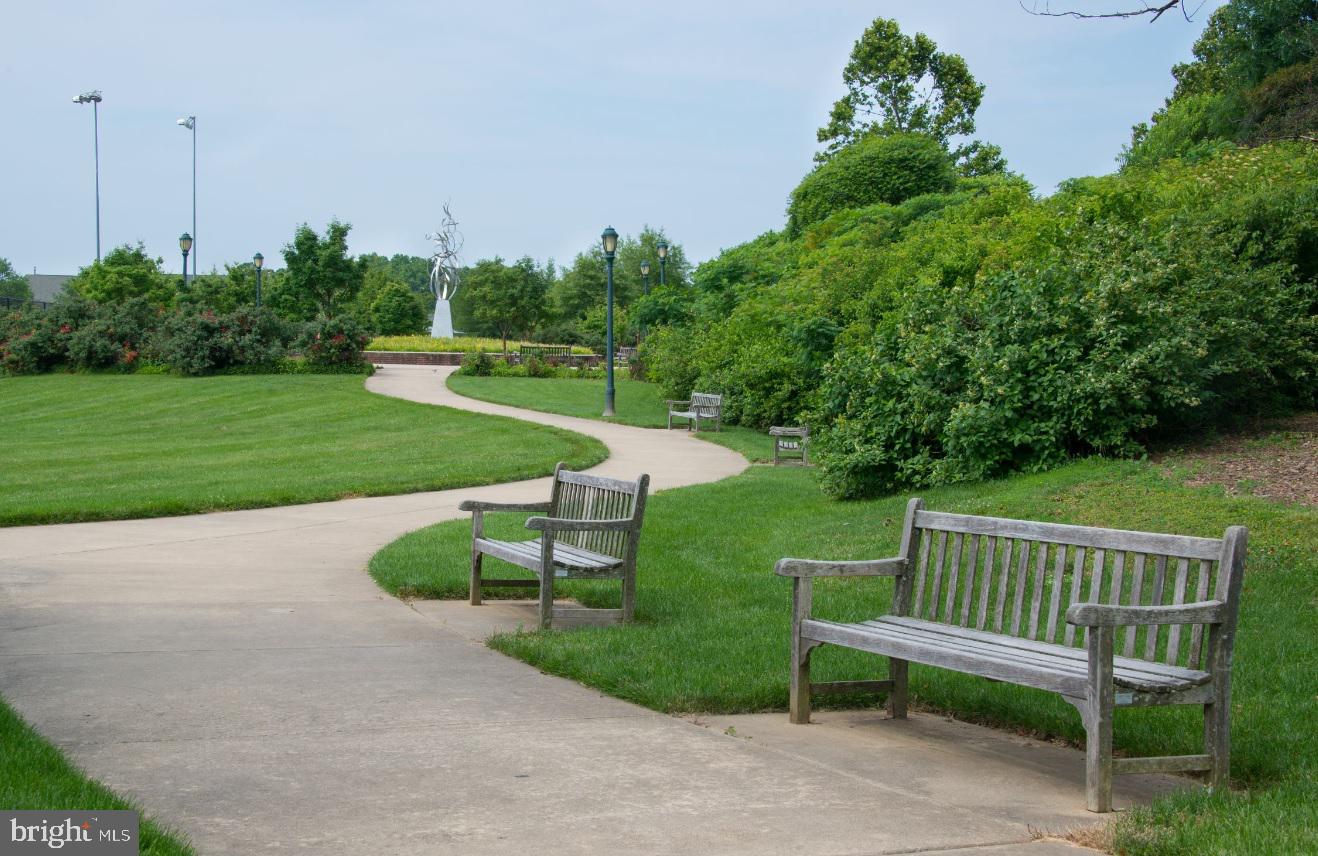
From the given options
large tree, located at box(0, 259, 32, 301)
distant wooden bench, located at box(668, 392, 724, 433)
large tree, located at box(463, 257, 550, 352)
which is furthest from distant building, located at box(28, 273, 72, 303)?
distant wooden bench, located at box(668, 392, 724, 433)

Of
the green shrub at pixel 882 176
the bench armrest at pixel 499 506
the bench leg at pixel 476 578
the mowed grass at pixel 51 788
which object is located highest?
the green shrub at pixel 882 176

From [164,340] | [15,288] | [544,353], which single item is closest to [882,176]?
[544,353]

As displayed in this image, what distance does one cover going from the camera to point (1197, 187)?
15.0 m

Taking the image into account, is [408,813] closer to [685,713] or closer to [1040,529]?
[685,713]

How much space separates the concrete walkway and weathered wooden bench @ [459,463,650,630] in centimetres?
46

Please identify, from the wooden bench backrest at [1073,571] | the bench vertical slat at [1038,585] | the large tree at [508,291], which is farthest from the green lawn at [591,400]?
the large tree at [508,291]

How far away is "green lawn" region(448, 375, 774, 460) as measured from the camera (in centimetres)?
2388

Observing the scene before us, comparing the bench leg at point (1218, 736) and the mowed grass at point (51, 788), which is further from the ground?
the bench leg at point (1218, 736)

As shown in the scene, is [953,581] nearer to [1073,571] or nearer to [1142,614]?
[1073,571]

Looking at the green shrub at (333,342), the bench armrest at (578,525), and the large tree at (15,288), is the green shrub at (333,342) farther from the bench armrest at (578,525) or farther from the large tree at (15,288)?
the large tree at (15,288)

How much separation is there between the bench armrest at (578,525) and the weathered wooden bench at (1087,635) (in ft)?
6.89

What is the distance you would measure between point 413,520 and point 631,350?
133 ft

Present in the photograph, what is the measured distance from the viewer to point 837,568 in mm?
5926

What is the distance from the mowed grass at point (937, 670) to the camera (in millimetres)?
4625
